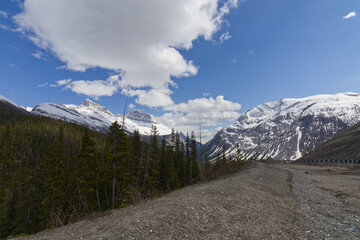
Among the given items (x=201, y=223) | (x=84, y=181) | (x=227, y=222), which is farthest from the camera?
(x=84, y=181)

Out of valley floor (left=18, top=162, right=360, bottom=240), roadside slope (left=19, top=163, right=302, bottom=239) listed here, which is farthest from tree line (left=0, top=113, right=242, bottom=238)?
valley floor (left=18, top=162, right=360, bottom=240)

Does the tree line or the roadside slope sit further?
the tree line

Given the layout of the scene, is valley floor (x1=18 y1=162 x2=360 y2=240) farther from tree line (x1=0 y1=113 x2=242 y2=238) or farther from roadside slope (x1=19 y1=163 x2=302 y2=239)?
tree line (x1=0 y1=113 x2=242 y2=238)

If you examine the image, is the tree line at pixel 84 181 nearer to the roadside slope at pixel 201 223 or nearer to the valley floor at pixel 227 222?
the roadside slope at pixel 201 223

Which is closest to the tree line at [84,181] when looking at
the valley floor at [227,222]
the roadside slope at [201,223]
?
the roadside slope at [201,223]

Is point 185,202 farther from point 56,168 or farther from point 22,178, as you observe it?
point 22,178

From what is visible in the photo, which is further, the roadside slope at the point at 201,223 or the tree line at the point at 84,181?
the tree line at the point at 84,181

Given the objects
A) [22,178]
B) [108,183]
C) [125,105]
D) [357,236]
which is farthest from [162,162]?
[357,236]

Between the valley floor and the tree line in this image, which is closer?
the valley floor

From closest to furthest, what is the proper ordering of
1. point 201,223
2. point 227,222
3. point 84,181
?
point 201,223
point 227,222
point 84,181

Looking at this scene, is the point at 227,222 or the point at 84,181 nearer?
the point at 227,222

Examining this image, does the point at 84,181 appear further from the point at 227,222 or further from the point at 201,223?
the point at 227,222

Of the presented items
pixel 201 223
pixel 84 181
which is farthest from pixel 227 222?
pixel 84 181

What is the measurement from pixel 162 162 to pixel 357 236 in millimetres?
45008
